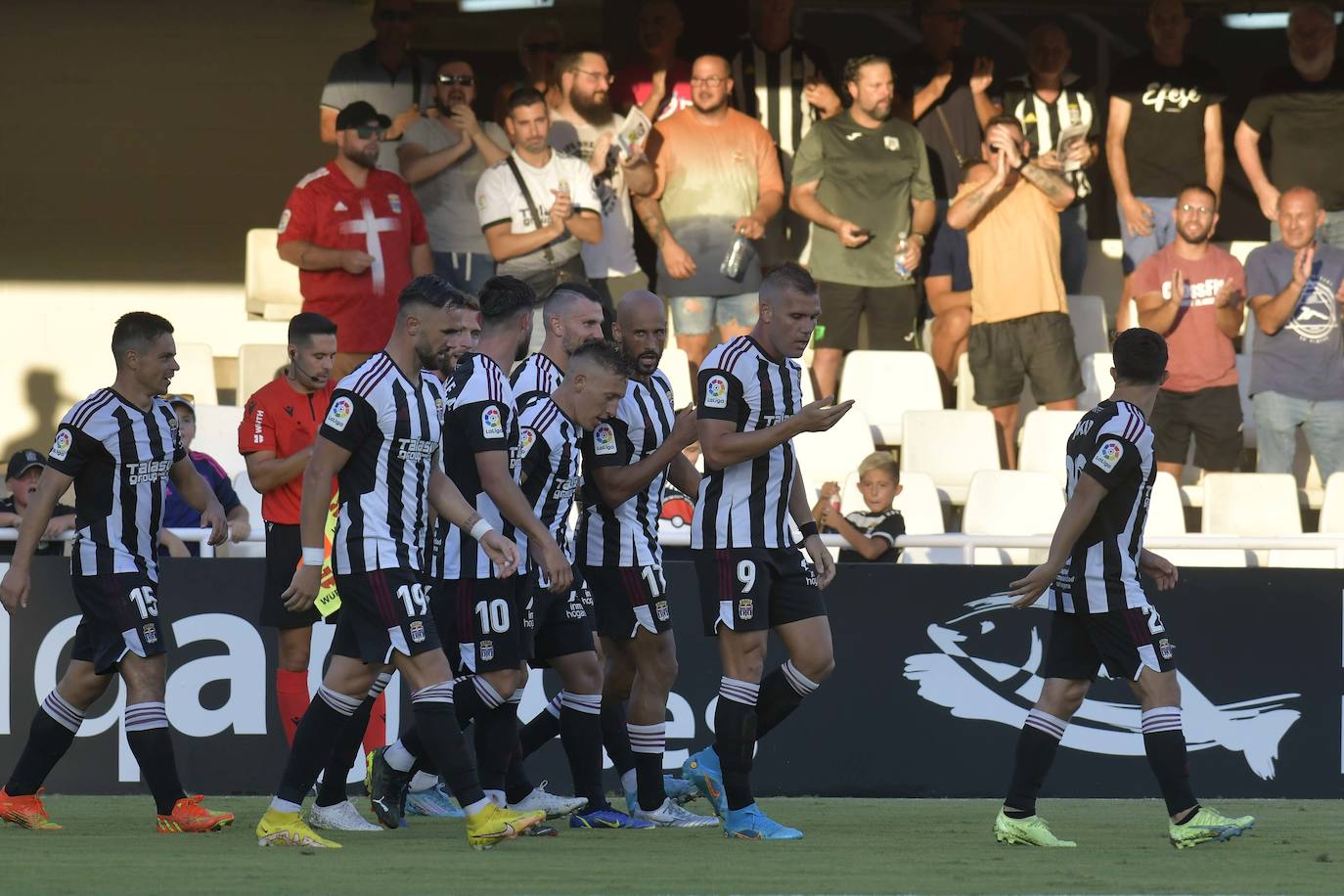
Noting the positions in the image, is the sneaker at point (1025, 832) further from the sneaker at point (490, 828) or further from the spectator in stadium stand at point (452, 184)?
the spectator in stadium stand at point (452, 184)

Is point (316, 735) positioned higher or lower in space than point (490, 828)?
higher

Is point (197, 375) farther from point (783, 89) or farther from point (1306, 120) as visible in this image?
point (1306, 120)

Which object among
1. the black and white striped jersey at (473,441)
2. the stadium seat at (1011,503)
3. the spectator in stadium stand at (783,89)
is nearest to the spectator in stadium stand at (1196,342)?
the stadium seat at (1011,503)

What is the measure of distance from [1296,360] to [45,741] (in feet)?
26.8

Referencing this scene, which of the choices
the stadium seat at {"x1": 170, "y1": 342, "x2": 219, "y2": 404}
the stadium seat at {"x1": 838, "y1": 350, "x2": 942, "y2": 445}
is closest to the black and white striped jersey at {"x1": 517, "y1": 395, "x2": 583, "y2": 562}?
the stadium seat at {"x1": 838, "y1": 350, "x2": 942, "y2": 445}

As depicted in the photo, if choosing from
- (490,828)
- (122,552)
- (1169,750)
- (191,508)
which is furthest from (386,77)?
(1169,750)

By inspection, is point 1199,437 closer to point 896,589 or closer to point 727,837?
point 896,589

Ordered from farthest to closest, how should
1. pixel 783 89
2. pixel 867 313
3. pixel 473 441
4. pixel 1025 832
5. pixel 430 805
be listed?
pixel 783 89, pixel 867 313, pixel 430 805, pixel 1025 832, pixel 473 441

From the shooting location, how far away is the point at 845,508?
35.1ft

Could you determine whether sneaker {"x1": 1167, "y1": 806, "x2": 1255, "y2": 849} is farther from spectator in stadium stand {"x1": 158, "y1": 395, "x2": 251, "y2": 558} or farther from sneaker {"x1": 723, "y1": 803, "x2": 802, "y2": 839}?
spectator in stadium stand {"x1": 158, "y1": 395, "x2": 251, "y2": 558}

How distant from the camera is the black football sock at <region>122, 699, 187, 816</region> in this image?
22.3 feet

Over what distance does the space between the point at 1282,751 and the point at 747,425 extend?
151 inches

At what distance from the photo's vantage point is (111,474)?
689 centimetres

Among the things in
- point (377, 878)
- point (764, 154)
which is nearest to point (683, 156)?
point (764, 154)
